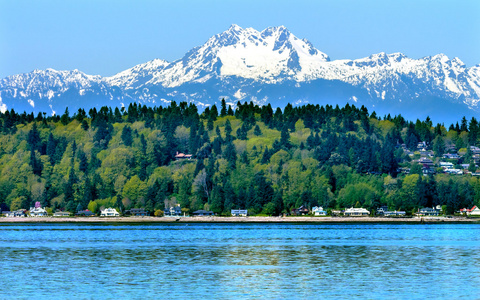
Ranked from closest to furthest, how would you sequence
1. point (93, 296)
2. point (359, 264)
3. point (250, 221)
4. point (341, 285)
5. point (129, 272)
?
point (93, 296) < point (341, 285) < point (129, 272) < point (359, 264) < point (250, 221)

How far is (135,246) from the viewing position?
100 meters

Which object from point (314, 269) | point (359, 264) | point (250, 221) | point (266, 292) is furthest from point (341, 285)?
point (250, 221)

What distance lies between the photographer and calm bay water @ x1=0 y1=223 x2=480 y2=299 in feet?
185

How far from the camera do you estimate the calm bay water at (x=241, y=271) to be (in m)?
56.5

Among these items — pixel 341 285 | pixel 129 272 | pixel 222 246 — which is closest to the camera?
pixel 341 285

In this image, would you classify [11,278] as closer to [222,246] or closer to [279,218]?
[222,246]

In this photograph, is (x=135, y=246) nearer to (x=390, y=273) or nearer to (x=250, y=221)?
(x=390, y=273)

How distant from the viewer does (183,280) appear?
62812 millimetres

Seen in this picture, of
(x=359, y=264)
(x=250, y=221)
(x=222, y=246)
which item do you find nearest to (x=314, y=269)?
(x=359, y=264)

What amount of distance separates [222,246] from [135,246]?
32.9 ft

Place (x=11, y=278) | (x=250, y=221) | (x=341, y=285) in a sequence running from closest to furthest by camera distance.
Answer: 1. (x=341, y=285)
2. (x=11, y=278)
3. (x=250, y=221)

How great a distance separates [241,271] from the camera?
68688mm

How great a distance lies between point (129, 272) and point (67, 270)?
542 cm

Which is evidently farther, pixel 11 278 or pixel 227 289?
pixel 11 278
